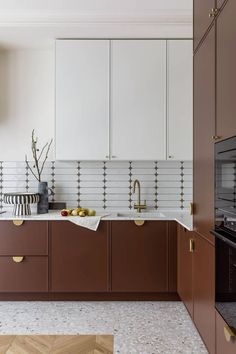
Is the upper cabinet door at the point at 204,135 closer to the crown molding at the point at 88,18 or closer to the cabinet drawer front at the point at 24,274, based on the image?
the crown molding at the point at 88,18

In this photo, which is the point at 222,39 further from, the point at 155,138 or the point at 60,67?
the point at 60,67

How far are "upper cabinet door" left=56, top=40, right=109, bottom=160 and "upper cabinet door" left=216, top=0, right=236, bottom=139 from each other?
1.61 meters

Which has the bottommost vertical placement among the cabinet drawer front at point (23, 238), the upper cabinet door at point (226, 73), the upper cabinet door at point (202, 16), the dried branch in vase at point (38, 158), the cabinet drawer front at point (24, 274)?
the cabinet drawer front at point (24, 274)

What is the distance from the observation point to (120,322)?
2764 mm

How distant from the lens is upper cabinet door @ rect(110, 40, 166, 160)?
3340 millimetres

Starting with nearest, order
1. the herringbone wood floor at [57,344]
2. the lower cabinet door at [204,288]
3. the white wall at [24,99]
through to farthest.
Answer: the lower cabinet door at [204,288], the herringbone wood floor at [57,344], the white wall at [24,99]

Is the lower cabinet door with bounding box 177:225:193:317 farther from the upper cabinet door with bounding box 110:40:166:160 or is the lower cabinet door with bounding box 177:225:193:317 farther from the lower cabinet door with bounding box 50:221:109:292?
the upper cabinet door with bounding box 110:40:166:160

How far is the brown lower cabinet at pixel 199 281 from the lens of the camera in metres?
2.03

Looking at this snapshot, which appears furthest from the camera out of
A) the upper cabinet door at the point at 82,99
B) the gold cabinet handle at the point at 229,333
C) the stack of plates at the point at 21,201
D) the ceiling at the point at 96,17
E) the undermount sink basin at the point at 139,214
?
the undermount sink basin at the point at 139,214

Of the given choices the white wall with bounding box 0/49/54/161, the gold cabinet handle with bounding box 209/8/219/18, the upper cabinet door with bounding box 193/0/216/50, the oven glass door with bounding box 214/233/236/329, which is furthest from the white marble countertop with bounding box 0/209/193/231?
the gold cabinet handle with bounding box 209/8/219/18

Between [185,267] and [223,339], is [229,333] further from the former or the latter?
[185,267]

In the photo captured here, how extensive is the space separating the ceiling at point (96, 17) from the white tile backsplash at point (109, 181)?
3.99 ft

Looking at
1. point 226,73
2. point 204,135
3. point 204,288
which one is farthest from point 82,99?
point 204,288

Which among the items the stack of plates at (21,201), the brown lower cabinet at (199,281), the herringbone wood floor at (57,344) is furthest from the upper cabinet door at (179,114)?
the herringbone wood floor at (57,344)
